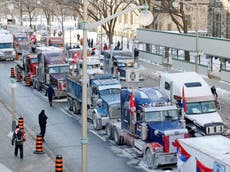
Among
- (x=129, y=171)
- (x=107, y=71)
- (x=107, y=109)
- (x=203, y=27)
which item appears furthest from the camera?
(x=203, y=27)

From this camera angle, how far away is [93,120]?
2977 cm

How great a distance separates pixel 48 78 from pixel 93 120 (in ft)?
35.4

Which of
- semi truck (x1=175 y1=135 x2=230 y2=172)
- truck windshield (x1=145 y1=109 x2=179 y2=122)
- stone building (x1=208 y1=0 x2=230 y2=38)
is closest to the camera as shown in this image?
semi truck (x1=175 y1=135 x2=230 y2=172)

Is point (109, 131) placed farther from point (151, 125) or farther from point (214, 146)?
point (214, 146)

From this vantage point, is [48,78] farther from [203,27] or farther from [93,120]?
[203,27]

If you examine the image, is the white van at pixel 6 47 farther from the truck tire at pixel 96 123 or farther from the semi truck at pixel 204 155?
the semi truck at pixel 204 155

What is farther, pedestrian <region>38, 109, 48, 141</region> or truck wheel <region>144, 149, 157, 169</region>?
pedestrian <region>38, 109, 48, 141</region>

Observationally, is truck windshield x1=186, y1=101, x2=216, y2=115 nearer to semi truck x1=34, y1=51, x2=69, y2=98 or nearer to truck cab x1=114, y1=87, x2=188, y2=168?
truck cab x1=114, y1=87, x2=188, y2=168

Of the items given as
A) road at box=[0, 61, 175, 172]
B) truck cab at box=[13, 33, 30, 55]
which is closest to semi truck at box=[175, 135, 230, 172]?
road at box=[0, 61, 175, 172]

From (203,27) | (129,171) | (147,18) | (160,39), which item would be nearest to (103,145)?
(129,171)

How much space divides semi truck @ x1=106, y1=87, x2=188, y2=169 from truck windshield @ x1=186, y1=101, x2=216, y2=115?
3.05 m

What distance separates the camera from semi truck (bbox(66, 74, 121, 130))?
28.8 m

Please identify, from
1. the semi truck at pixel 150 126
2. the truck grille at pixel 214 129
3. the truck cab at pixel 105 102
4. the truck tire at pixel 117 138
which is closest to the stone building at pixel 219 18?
the truck cab at pixel 105 102

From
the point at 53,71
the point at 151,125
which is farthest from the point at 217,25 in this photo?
the point at 151,125
